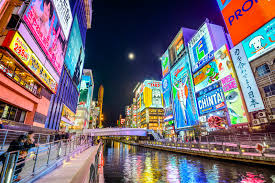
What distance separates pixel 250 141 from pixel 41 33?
30199 mm

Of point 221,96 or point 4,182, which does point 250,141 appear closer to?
point 221,96

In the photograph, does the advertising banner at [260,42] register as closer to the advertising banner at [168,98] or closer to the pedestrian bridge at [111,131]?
the advertising banner at [168,98]

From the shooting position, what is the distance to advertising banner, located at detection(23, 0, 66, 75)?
15270mm

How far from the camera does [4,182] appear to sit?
3.37 metres

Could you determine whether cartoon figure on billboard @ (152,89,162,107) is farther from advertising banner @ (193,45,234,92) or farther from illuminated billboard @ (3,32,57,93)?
illuminated billboard @ (3,32,57,93)

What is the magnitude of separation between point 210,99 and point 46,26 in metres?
39.1

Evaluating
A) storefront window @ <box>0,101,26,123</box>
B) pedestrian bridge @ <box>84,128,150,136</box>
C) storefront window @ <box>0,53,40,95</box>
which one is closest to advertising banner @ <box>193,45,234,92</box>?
pedestrian bridge @ <box>84,128,150,136</box>

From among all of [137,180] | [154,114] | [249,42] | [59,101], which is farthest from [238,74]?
[154,114]

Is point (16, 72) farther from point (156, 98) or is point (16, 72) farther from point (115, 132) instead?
point (156, 98)

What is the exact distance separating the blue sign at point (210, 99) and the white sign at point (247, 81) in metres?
6.44

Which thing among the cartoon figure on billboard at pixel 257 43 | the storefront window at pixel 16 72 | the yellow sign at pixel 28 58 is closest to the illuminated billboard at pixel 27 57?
the yellow sign at pixel 28 58

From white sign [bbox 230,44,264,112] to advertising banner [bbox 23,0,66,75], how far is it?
3530 cm

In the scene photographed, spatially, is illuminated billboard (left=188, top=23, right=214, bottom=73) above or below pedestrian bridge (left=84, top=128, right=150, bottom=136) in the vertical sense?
above

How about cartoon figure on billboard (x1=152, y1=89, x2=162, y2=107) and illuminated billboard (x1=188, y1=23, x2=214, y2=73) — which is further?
cartoon figure on billboard (x1=152, y1=89, x2=162, y2=107)
